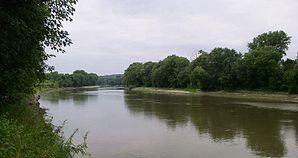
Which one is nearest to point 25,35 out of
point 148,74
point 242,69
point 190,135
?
point 190,135

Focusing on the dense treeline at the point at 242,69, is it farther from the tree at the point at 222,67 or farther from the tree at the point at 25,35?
the tree at the point at 25,35

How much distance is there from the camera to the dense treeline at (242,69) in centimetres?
8206

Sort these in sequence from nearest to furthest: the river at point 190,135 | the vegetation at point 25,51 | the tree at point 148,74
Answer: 1. the vegetation at point 25,51
2. the river at point 190,135
3. the tree at point 148,74

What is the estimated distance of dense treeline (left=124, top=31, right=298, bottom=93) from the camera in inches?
Result: 3231

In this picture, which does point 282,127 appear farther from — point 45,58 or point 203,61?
point 203,61

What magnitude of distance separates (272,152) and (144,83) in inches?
4916

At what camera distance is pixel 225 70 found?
313 ft

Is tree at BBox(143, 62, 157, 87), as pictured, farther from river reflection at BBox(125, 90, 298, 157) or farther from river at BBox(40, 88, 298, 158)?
river at BBox(40, 88, 298, 158)

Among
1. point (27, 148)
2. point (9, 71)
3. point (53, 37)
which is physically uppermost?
point (53, 37)

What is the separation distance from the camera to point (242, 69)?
89.5m

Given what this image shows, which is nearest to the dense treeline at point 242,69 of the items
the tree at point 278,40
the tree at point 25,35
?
the tree at point 278,40

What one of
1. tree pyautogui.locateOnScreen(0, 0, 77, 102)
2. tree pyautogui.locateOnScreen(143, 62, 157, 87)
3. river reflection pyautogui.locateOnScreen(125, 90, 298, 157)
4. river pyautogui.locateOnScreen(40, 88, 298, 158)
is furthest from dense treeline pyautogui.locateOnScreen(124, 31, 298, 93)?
tree pyautogui.locateOnScreen(0, 0, 77, 102)

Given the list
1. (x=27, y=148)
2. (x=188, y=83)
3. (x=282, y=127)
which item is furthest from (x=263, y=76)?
(x=27, y=148)

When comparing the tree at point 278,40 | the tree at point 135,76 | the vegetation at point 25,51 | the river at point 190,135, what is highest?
the tree at point 278,40
